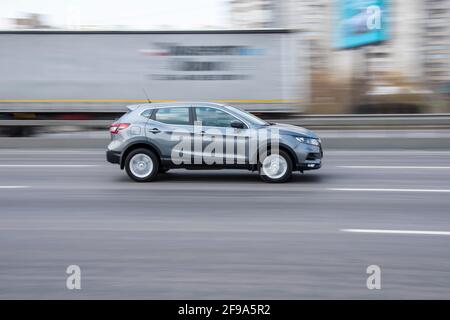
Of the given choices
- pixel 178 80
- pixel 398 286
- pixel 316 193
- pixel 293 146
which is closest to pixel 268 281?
pixel 398 286

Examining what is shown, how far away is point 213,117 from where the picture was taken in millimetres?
10922

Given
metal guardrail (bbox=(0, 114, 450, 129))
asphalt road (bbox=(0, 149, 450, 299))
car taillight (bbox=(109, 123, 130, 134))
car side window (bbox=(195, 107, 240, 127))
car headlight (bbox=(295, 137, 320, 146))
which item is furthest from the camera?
metal guardrail (bbox=(0, 114, 450, 129))

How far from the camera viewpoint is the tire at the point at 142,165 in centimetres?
1103

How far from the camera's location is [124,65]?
2031 cm

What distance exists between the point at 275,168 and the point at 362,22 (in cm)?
2727

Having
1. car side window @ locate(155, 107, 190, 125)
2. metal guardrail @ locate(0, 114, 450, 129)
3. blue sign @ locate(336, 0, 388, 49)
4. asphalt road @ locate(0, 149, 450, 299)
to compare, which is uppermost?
blue sign @ locate(336, 0, 388, 49)

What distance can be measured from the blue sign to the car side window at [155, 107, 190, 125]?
24.6 meters

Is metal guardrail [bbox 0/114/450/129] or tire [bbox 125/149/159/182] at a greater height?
metal guardrail [bbox 0/114/450/129]

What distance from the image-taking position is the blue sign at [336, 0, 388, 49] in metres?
33.8

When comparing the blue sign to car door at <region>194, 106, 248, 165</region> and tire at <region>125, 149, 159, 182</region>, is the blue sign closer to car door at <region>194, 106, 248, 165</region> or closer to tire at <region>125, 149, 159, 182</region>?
car door at <region>194, 106, 248, 165</region>

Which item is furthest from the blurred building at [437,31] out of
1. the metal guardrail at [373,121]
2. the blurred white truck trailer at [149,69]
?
the metal guardrail at [373,121]

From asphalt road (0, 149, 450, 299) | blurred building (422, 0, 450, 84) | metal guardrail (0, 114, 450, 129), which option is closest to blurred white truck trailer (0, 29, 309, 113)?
metal guardrail (0, 114, 450, 129)

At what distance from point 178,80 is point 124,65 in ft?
6.22

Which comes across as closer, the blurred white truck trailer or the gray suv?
the gray suv
